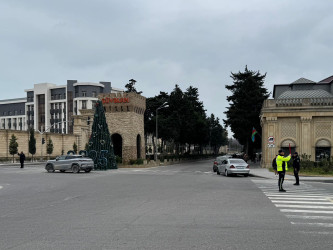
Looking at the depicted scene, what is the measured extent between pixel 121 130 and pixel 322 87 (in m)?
27.3

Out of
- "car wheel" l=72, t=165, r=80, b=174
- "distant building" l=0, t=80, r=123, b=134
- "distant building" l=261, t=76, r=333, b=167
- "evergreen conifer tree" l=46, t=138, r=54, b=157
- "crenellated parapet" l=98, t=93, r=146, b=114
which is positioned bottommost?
"car wheel" l=72, t=165, r=80, b=174

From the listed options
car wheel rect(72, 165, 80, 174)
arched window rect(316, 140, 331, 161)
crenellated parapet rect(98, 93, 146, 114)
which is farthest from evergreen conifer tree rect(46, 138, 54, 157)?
arched window rect(316, 140, 331, 161)

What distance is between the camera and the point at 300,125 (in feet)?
131

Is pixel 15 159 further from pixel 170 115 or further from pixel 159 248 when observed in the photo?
pixel 159 248

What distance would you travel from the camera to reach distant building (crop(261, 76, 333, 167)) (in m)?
39.4

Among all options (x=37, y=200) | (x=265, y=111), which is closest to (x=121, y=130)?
(x=265, y=111)

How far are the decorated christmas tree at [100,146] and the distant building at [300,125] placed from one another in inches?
680

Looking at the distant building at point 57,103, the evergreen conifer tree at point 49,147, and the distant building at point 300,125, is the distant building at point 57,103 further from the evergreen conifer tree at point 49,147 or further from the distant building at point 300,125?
the distant building at point 300,125

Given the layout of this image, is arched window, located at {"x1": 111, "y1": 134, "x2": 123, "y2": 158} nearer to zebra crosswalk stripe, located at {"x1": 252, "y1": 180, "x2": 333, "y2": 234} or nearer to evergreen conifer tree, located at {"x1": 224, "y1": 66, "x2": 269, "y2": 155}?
evergreen conifer tree, located at {"x1": 224, "y1": 66, "x2": 269, "y2": 155}

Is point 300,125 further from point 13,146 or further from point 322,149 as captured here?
point 13,146

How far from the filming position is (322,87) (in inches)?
1906

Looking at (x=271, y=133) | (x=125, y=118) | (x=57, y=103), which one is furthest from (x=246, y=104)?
(x=57, y=103)

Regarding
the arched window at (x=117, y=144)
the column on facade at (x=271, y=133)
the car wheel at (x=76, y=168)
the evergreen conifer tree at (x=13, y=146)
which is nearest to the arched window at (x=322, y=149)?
the column on facade at (x=271, y=133)

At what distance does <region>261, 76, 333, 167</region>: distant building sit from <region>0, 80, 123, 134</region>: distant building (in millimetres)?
83261
